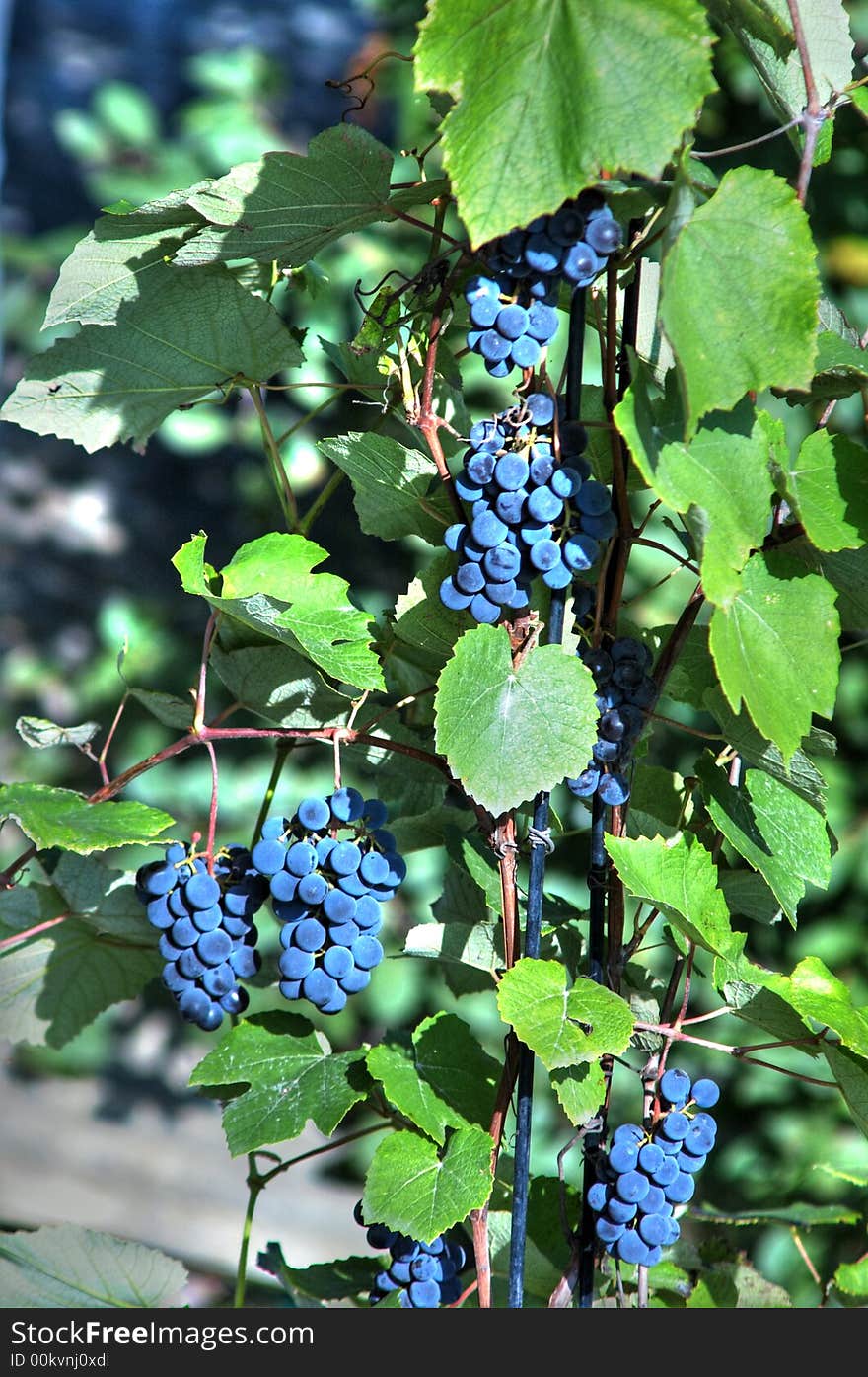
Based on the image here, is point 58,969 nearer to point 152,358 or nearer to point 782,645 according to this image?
point 152,358

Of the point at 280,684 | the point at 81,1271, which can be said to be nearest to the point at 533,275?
the point at 280,684

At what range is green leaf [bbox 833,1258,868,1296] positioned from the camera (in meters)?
0.79

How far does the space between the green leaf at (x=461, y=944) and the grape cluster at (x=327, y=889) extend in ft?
0.10

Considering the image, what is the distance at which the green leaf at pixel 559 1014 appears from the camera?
588 mm

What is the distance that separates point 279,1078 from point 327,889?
14cm

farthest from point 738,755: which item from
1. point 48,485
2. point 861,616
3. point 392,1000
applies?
point 48,485

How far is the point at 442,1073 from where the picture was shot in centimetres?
71

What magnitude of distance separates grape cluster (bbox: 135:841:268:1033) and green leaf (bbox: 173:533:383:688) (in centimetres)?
16

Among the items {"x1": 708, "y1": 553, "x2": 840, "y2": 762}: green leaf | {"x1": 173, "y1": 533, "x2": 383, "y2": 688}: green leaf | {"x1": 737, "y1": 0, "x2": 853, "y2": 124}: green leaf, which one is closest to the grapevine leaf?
{"x1": 173, "y1": 533, "x2": 383, "y2": 688}: green leaf

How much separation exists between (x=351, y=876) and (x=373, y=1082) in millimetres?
148

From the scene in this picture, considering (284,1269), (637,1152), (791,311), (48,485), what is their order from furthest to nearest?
1. (48,485)
2. (284,1269)
3. (637,1152)
4. (791,311)
